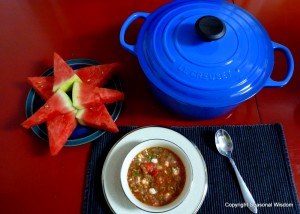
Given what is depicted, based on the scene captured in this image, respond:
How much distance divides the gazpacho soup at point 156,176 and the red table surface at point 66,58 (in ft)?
0.56

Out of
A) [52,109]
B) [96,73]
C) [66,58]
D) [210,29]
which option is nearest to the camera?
[210,29]

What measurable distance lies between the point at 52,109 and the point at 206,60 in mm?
507

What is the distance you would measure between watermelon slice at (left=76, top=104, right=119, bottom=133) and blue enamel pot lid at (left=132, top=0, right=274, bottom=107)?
21 centimetres

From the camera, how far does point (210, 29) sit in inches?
28.6

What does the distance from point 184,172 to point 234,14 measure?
0.52m

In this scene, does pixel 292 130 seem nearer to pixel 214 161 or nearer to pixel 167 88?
pixel 214 161

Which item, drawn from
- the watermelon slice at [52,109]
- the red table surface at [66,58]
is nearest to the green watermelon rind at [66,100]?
the watermelon slice at [52,109]

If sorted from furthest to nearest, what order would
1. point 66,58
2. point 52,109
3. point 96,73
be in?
point 66,58
point 96,73
point 52,109

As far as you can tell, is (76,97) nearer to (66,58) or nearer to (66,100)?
(66,100)

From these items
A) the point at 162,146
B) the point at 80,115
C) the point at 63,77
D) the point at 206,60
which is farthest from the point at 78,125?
the point at 206,60

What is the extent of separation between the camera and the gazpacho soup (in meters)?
0.77

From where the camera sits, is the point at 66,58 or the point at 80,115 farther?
the point at 66,58

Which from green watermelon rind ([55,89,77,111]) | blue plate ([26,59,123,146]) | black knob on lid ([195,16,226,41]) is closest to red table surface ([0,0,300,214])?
blue plate ([26,59,123,146])

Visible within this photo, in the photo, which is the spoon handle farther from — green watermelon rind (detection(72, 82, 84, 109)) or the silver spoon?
green watermelon rind (detection(72, 82, 84, 109))
